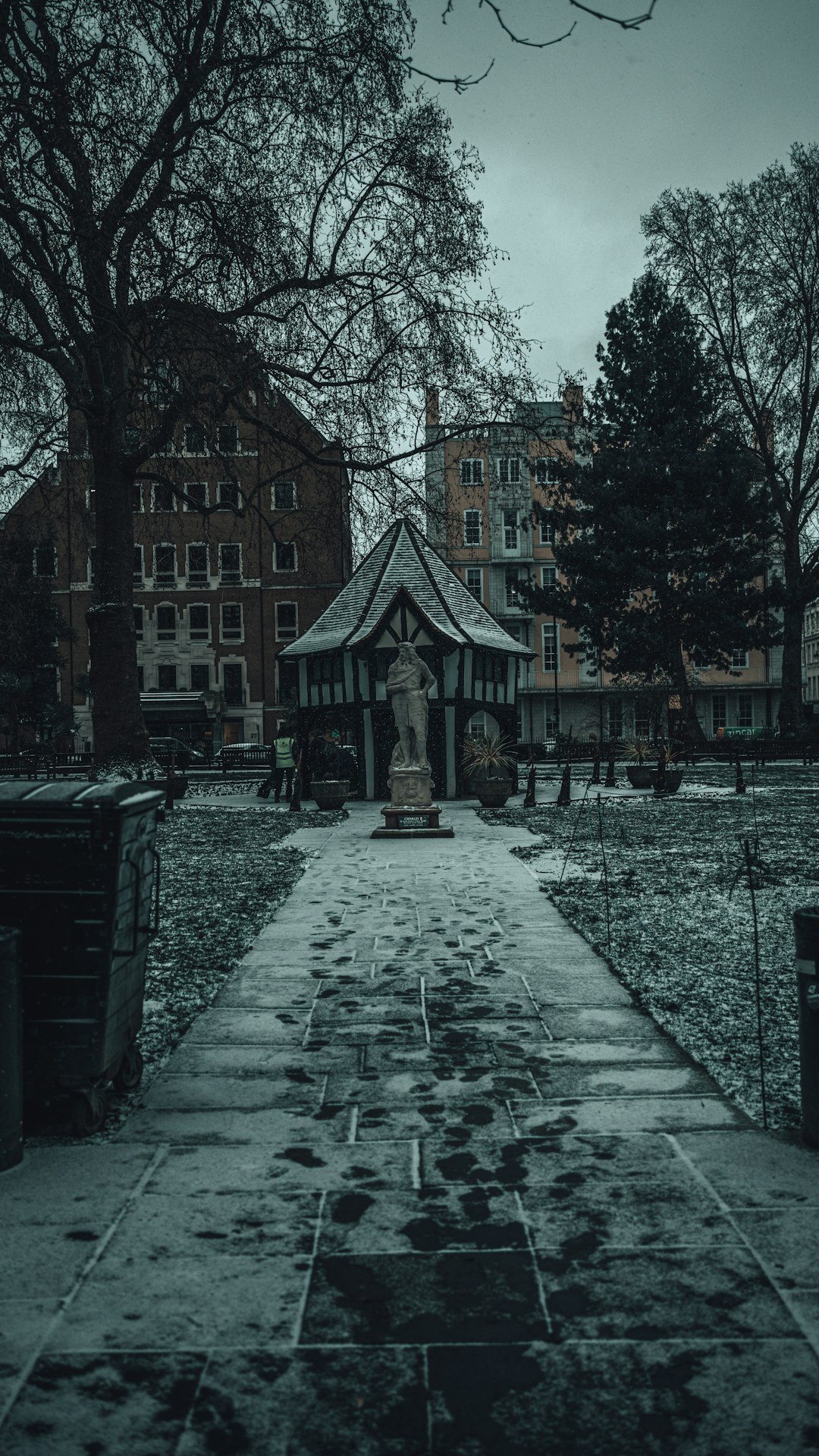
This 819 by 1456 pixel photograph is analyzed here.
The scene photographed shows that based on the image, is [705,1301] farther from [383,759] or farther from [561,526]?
[561,526]

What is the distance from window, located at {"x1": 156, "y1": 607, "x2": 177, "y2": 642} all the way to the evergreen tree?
76.4ft

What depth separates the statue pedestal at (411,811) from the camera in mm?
15938

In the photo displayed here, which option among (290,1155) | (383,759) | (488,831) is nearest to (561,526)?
(383,759)

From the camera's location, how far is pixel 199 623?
A: 181ft

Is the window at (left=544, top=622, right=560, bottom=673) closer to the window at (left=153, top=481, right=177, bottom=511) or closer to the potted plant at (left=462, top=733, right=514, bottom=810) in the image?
the potted plant at (left=462, top=733, right=514, bottom=810)

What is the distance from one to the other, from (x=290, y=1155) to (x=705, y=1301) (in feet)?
5.36

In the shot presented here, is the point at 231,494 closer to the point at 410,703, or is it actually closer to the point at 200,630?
the point at 410,703

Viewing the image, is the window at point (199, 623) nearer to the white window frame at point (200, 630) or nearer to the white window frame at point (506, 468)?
the white window frame at point (200, 630)

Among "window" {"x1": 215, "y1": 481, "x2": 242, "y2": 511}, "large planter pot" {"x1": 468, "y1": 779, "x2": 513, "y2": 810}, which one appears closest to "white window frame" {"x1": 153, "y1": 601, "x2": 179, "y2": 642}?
"window" {"x1": 215, "y1": 481, "x2": 242, "y2": 511}

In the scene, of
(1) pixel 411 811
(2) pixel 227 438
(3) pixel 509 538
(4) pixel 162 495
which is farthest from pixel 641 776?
(3) pixel 509 538

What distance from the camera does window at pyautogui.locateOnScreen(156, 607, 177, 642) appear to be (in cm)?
5503

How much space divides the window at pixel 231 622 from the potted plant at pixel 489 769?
30.4 metres

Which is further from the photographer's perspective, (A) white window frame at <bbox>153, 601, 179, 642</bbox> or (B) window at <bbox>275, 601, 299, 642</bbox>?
(B) window at <bbox>275, 601, 299, 642</bbox>

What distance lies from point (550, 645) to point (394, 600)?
128ft
